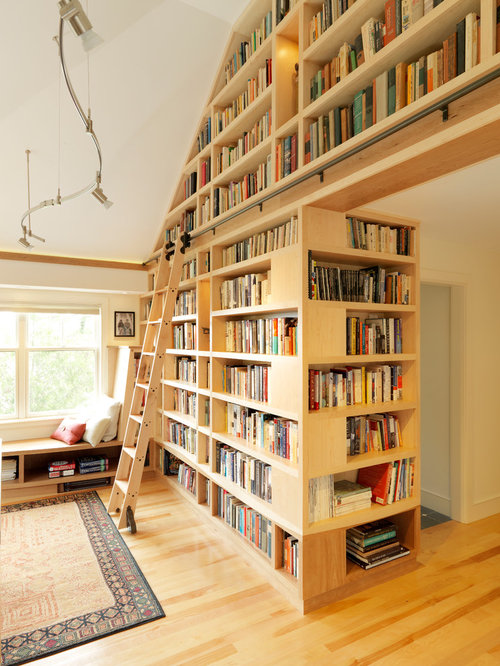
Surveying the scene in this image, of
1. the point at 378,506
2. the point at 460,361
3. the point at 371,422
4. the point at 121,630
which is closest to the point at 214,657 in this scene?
the point at 121,630

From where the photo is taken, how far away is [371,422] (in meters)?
2.75

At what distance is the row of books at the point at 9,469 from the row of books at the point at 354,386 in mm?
3190

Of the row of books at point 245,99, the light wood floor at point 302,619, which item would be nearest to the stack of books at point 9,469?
the light wood floor at point 302,619

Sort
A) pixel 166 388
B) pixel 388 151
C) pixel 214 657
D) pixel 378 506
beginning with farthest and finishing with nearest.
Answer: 1. pixel 166 388
2. pixel 378 506
3. pixel 214 657
4. pixel 388 151

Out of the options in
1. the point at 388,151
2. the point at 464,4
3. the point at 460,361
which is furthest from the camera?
the point at 460,361

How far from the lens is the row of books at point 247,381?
2.83 metres

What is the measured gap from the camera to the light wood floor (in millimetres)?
2049

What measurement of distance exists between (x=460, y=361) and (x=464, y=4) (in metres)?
2.72

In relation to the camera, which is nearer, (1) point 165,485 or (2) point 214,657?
(2) point 214,657

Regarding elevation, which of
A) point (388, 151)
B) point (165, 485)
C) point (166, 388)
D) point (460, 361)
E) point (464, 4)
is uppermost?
point (464, 4)

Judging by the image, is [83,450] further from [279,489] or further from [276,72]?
[276,72]

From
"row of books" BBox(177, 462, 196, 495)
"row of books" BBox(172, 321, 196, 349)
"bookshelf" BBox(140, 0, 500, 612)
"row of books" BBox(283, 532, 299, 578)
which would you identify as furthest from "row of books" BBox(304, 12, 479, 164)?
"row of books" BBox(177, 462, 196, 495)

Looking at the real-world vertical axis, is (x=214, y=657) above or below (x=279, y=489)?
below

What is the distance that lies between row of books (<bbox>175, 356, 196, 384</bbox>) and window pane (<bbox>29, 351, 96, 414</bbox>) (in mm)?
1271
